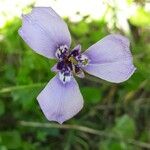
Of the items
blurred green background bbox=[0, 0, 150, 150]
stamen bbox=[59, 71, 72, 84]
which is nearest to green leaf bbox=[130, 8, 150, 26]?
blurred green background bbox=[0, 0, 150, 150]

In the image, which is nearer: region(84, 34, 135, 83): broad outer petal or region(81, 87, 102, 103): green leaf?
region(84, 34, 135, 83): broad outer petal

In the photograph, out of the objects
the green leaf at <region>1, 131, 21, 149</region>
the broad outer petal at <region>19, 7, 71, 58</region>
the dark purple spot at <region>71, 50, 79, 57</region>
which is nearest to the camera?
the broad outer petal at <region>19, 7, 71, 58</region>

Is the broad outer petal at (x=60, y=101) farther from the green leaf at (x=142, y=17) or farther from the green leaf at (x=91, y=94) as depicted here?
the green leaf at (x=142, y=17)

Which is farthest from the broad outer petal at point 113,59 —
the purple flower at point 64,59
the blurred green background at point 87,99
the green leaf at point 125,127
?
the green leaf at point 125,127

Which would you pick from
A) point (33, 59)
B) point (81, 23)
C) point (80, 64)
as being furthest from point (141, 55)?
point (80, 64)

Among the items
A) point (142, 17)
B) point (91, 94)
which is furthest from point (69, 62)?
point (142, 17)

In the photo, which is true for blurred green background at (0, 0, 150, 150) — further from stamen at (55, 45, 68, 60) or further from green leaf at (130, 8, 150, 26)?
stamen at (55, 45, 68, 60)

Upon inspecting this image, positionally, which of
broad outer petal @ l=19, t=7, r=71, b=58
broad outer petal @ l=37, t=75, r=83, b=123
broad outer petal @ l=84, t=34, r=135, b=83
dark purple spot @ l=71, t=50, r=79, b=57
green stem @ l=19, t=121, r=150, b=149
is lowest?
green stem @ l=19, t=121, r=150, b=149

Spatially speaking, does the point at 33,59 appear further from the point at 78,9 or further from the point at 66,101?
the point at 66,101
